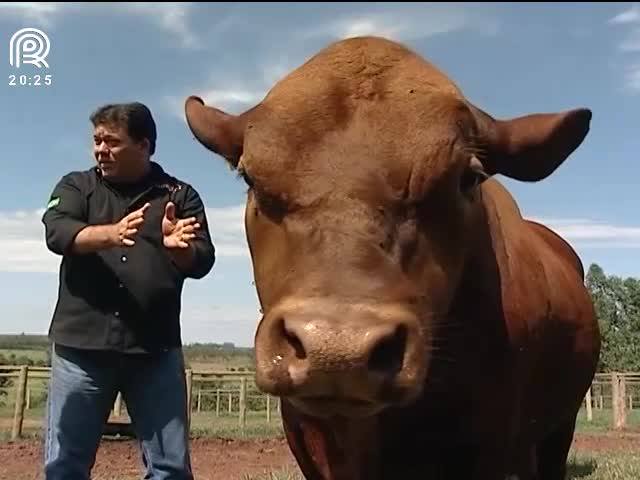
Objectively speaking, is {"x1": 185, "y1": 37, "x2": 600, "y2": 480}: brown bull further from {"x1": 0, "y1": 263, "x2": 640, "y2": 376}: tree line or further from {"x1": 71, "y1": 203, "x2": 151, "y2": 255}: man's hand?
{"x1": 0, "y1": 263, "x2": 640, "y2": 376}: tree line

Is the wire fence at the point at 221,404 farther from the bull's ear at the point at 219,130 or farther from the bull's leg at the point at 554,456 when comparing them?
the bull's ear at the point at 219,130

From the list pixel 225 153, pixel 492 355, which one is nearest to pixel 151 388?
pixel 225 153

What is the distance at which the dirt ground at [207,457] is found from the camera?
12.8 meters

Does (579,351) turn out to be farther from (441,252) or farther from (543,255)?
(441,252)

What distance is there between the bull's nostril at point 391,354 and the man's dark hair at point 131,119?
7.71ft

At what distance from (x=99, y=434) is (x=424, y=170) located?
2429 mm

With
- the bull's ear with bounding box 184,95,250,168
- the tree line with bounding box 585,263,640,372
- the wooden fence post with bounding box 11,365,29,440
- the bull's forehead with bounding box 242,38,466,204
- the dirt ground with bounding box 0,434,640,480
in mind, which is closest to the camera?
the bull's forehead with bounding box 242,38,466,204

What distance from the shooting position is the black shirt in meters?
4.67

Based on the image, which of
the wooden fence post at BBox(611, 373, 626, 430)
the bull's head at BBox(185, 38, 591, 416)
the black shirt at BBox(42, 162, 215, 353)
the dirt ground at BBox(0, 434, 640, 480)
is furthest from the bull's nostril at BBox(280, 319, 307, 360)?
the wooden fence post at BBox(611, 373, 626, 430)

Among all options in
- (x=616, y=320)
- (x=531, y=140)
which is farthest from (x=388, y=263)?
(x=616, y=320)

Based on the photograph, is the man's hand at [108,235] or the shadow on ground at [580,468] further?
the shadow on ground at [580,468]

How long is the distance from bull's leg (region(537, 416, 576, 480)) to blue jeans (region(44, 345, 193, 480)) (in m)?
3.28

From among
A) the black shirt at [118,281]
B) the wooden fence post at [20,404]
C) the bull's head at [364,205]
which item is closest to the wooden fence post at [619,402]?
the wooden fence post at [20,404]

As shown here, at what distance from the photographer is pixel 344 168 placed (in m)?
3.28
